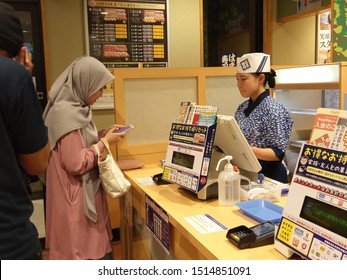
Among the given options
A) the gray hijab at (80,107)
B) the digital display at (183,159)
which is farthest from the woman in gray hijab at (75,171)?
the digital display at (183,159)

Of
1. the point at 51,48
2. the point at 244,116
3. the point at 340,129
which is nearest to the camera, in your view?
the point at 340,129

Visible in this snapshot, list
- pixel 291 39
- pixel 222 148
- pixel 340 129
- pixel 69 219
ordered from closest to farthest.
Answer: pixel 340 129, pixel 222 148, pixel 69 219, pixel 291 39

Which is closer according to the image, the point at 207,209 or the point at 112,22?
the point at 207,209

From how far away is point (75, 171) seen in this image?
1823 millimetres

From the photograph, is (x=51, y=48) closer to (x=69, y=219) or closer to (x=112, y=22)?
(x=112, y=22)

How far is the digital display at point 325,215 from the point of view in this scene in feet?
2.98

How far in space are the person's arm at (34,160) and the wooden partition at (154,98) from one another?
1217mm

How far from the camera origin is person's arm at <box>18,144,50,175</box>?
1.13 metres

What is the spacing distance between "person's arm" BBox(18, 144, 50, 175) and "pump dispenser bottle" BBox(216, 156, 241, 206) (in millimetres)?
697

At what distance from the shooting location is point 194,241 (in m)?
1.24

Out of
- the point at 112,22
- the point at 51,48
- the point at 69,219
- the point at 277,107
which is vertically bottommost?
the point at 69,219

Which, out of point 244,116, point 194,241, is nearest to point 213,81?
point 244,116

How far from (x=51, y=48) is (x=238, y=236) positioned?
10.1ft

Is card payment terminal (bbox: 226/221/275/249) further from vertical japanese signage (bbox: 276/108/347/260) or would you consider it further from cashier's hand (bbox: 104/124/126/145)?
cashier's hand (bbox: 104/124/126/145)
